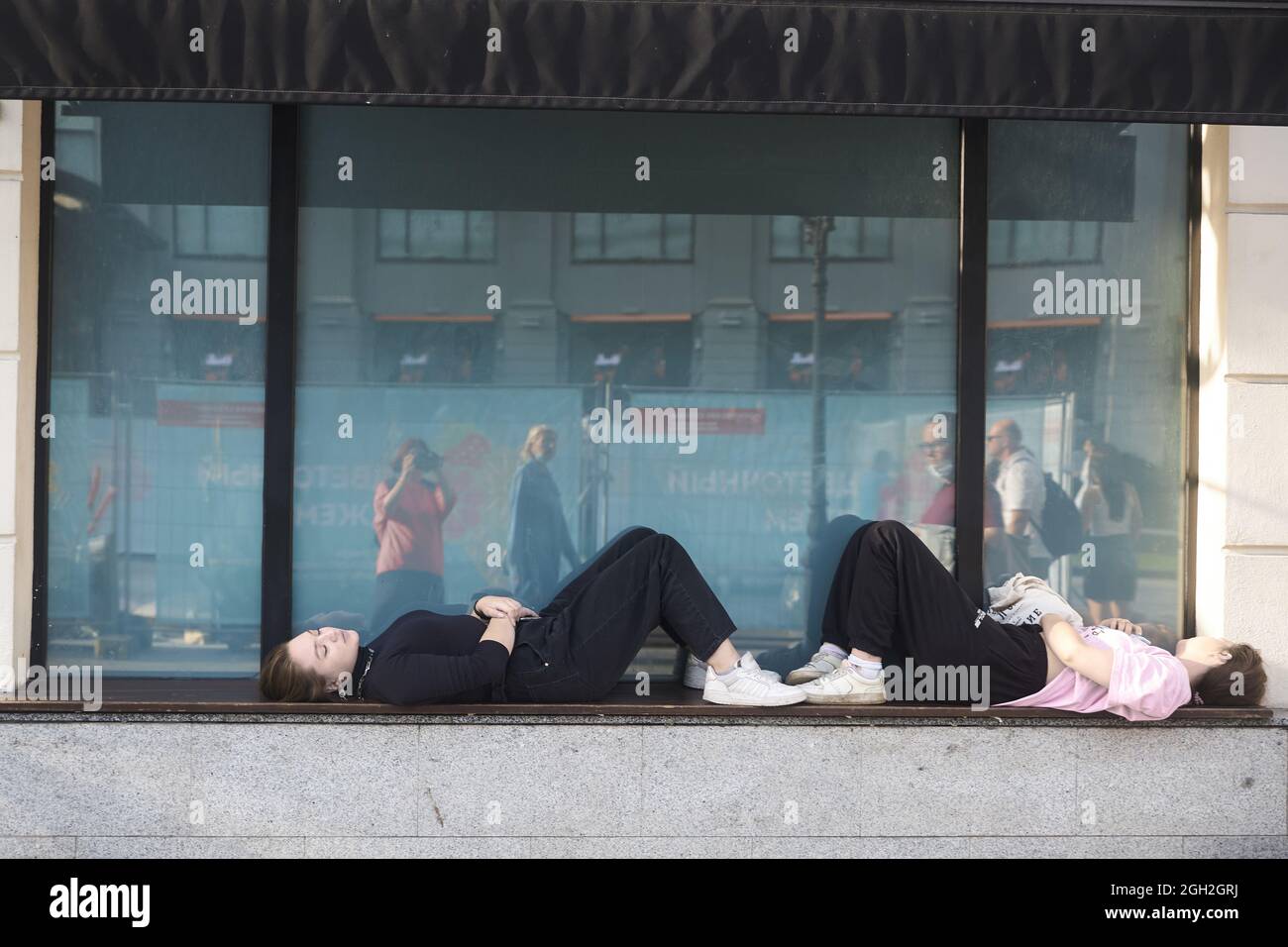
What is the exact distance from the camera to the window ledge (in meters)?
4.52

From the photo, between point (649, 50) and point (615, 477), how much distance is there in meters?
1.86

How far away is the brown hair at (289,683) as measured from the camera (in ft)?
15.0

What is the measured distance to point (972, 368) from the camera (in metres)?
5.11

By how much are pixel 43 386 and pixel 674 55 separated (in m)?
3.01

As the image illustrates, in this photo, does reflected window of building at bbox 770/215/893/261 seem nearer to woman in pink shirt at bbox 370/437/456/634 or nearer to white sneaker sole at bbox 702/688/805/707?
woman in pink shirt at bbox 370/437/456/634

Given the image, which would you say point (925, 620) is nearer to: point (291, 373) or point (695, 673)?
point (695, 673)

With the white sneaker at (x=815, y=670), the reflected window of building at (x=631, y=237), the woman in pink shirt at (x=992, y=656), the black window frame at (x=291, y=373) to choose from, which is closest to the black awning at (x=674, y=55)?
the black window frame at (x=291, y=373)

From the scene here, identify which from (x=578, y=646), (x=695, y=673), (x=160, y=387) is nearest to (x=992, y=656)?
(x=695, y=673)

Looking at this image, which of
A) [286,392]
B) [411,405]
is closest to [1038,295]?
[411,405]

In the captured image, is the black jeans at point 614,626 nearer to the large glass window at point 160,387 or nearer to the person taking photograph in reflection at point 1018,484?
the large glass window at point 160,387

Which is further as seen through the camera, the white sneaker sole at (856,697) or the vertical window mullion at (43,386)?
the vertical window mullion at (43,386)

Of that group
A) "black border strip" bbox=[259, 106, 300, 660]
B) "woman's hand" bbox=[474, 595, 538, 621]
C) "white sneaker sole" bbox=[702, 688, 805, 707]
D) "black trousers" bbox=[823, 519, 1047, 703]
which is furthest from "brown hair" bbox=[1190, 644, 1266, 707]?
"black border strip" bbox=[259, 106, 300, 660]

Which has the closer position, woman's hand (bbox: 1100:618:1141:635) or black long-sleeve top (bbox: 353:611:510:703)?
black long-sleeve top (bbox: 353:611:510:703)

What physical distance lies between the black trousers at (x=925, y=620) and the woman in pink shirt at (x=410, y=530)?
6.07 ft
